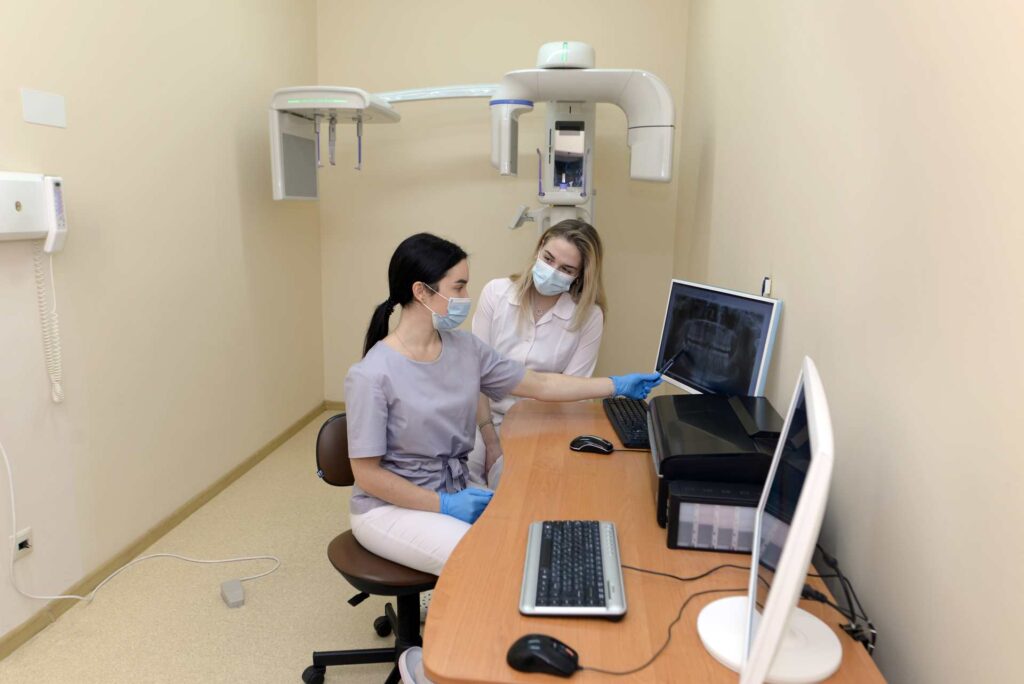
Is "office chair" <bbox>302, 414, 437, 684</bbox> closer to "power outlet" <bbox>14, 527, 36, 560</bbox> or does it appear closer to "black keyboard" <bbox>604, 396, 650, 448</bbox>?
"black keyboard" <bbox>604, 396, 650, 448</bbox>

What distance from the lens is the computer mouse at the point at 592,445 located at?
1858mm

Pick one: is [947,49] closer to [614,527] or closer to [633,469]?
[614,527]

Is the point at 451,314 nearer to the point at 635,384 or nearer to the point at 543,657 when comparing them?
the point at 635,384

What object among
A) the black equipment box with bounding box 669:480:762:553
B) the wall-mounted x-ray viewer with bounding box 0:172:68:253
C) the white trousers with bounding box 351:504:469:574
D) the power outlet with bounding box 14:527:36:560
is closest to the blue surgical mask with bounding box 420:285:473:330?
the white trousers with bounding box 351:504:469:574

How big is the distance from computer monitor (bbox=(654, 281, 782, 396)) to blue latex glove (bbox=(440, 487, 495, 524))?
667 mm

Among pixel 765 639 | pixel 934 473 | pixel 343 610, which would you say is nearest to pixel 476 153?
pixel 343 610

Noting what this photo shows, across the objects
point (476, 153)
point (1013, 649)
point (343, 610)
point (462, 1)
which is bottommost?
point (343, 610)

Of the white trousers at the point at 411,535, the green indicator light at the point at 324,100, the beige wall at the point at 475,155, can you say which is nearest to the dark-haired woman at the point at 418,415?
the white trousers at the point at 411,535

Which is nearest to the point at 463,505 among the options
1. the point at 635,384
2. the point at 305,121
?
the point at 635,384

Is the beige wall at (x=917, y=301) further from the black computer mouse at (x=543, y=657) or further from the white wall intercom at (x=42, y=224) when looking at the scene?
the white wall intercom at (x=42, y=224)

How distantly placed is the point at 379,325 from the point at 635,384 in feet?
2.51

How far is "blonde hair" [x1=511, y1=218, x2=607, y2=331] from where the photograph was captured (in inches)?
93.7

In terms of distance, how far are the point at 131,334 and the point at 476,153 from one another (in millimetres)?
2001

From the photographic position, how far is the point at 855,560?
1.32 meters
